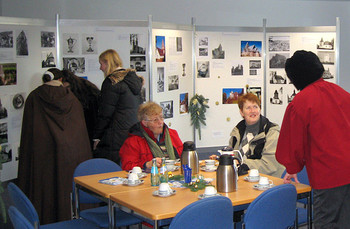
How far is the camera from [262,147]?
4109 millimetres

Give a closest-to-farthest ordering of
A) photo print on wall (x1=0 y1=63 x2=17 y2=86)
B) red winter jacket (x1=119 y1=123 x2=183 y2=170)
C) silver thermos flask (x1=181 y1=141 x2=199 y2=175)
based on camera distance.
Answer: silver thermos flask (x1=181 y1=141 x2=199 y2=175)
red winter jacket (x1=119 y1=123 x2=183 y2=170)
photo print on wall (x1=0 y1=63 x2=17 y2=86)

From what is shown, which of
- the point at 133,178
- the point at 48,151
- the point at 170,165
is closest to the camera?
the point at 133,178

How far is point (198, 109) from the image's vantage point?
700cm

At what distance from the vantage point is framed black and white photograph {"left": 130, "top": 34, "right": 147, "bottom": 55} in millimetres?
5825

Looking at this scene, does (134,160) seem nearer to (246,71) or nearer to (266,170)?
(266,170)

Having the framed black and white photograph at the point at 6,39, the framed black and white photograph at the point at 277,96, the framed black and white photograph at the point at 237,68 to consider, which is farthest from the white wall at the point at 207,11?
the framed black and white photograph at the point at 6,39

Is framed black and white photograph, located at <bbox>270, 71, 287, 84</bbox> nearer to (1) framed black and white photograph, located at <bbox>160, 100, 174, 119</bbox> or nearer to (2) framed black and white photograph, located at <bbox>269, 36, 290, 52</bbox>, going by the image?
(2) framed black and white photograph, located at <bbox>269, 36, 290, 52</bbox>

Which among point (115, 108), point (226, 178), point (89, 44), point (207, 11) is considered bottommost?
point (226, 178)

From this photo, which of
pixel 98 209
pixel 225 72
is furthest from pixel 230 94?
pixel 98 209

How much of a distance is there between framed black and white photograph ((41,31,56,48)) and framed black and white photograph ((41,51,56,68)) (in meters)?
0.08

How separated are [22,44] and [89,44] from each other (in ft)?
2.56

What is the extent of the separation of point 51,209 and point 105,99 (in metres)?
1.18

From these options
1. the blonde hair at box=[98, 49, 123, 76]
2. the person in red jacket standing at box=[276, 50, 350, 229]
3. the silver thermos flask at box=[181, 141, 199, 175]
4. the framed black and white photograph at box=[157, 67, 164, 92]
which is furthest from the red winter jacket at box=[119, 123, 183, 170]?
the framed black and white photograph at box=[157, 67, 164, 92]

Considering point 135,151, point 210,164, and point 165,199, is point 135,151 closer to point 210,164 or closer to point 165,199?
point 210,164
